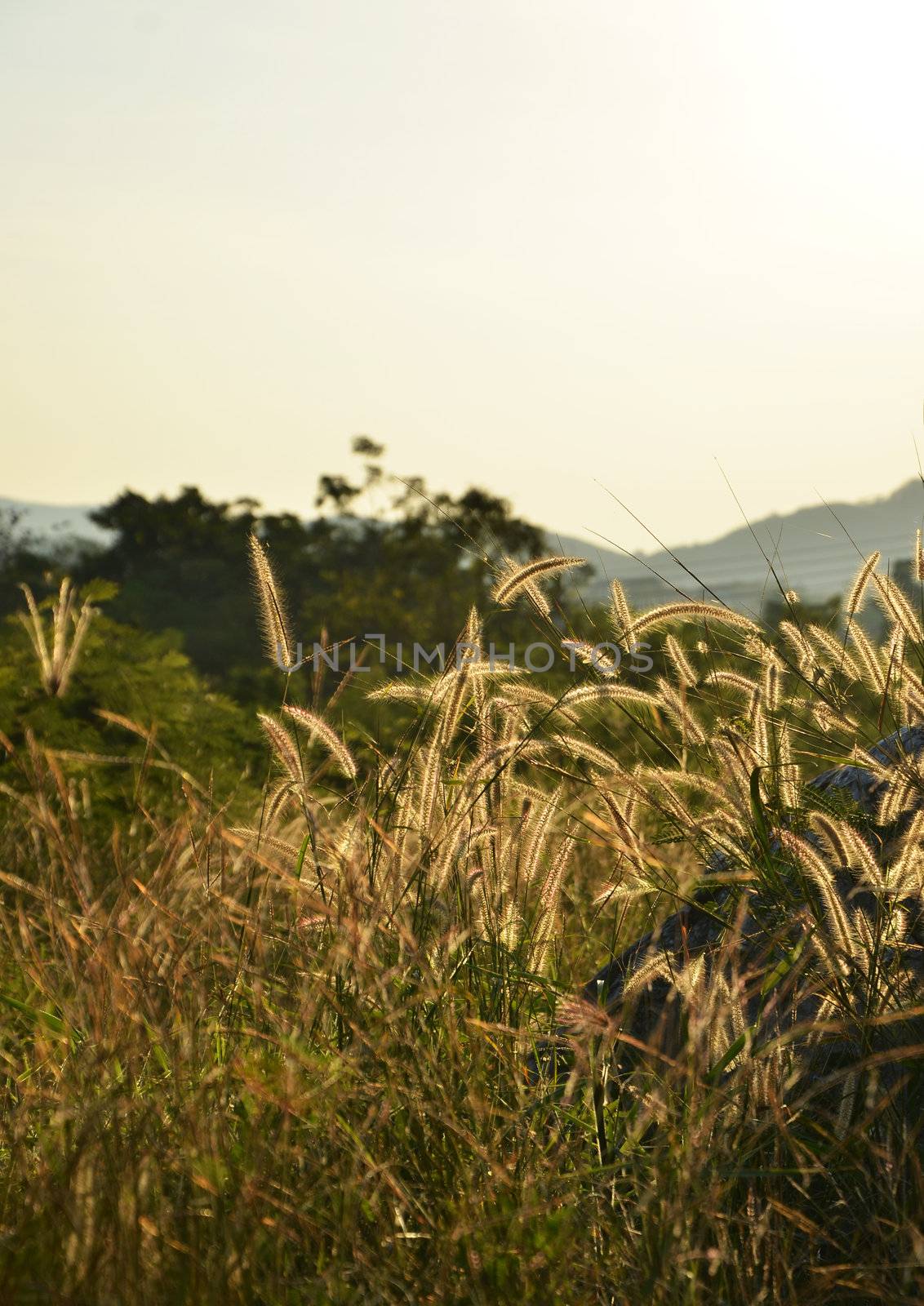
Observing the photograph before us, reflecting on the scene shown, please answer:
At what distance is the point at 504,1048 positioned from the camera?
2.14 metres

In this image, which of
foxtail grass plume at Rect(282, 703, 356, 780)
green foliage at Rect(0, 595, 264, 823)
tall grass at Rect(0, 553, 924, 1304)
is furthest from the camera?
green foliage at Rect(0, 595, 264, 823)

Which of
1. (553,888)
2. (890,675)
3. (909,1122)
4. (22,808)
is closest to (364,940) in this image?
(553,888)

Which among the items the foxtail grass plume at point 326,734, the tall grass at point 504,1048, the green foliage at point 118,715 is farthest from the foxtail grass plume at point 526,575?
the green foliage at point 118,715

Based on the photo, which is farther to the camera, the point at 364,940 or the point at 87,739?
the point at 87,739

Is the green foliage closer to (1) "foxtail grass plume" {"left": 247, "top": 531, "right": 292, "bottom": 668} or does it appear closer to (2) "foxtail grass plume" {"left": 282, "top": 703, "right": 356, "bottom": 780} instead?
(1) "foxtail grass plume" {"left": 247, "top": 531, "right": 292, "bottom": 668}

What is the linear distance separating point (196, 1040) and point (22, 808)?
286cm

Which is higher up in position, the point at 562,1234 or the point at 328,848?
the point at 328,848

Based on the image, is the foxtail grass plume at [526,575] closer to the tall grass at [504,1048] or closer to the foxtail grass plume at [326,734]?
the tall grass at [504,1048]

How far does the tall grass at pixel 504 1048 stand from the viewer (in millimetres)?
1738

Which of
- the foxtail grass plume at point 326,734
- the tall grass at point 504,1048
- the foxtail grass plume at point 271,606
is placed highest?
the foxtail grass plume at point 271,606

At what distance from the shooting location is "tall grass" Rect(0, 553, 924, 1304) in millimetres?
1738

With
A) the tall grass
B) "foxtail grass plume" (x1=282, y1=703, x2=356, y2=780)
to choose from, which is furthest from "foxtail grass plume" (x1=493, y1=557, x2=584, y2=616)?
"foxtail grass plume" (x1=282, y1=703, x2=356, y2=780)

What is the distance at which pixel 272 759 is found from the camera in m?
2.58

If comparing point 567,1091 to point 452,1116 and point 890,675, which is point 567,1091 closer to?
point 452,1116
